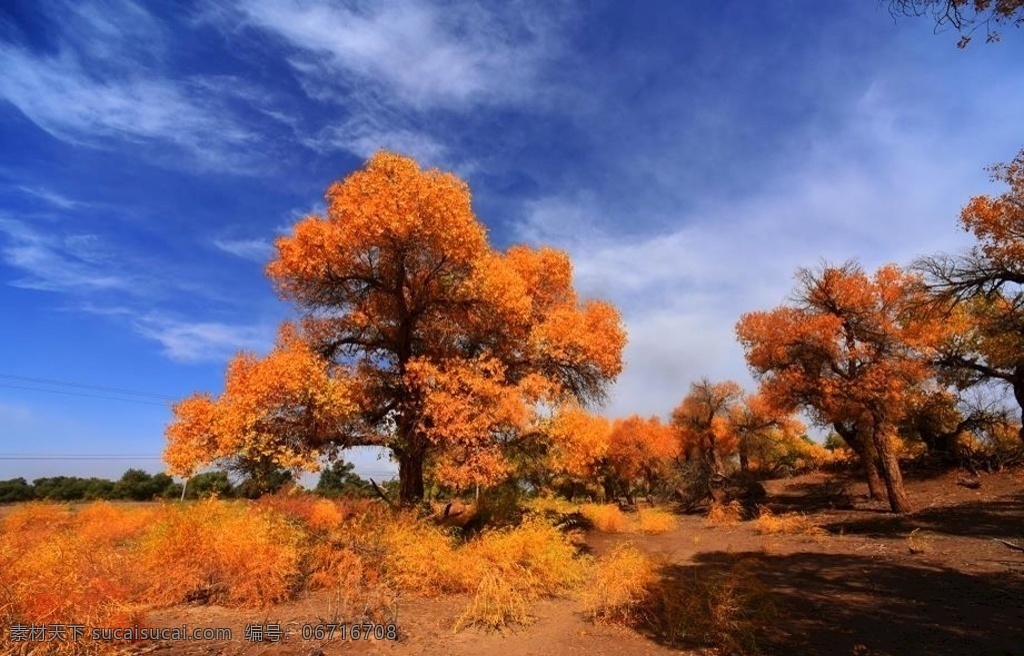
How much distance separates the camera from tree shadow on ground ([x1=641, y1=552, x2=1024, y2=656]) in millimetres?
6684

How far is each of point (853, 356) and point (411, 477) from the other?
17.0m

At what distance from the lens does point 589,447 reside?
15.3 m

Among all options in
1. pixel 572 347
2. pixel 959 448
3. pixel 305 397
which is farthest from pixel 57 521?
pixel 959 448

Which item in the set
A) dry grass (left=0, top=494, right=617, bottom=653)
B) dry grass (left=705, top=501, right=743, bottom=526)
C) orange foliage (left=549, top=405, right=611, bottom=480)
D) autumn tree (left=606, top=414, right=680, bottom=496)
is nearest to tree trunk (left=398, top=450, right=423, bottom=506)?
dry grass (left=0, top=494, right=617, bottom=653)

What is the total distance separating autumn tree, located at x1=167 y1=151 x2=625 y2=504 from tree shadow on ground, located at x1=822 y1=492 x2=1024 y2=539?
9.39 meters

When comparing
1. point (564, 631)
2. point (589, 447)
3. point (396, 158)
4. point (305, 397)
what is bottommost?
point (564, 631)

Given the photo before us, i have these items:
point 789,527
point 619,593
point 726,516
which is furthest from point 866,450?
point 619,593

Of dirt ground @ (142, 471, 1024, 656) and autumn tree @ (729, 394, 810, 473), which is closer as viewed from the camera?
dirt ground @ (142, 471, 1024, 656)

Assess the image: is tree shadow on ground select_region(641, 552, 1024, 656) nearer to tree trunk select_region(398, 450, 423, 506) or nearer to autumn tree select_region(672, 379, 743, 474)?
tree trunk select_region(398, 450, 423, 506)

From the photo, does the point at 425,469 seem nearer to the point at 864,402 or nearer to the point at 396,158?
the point at 396,158

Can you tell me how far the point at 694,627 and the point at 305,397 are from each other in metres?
9.44

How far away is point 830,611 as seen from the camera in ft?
27.5

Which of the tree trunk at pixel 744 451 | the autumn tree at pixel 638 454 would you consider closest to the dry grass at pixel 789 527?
the autumn tree at pixel 638 454

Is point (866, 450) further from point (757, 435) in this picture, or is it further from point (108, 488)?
point (108, 488)
